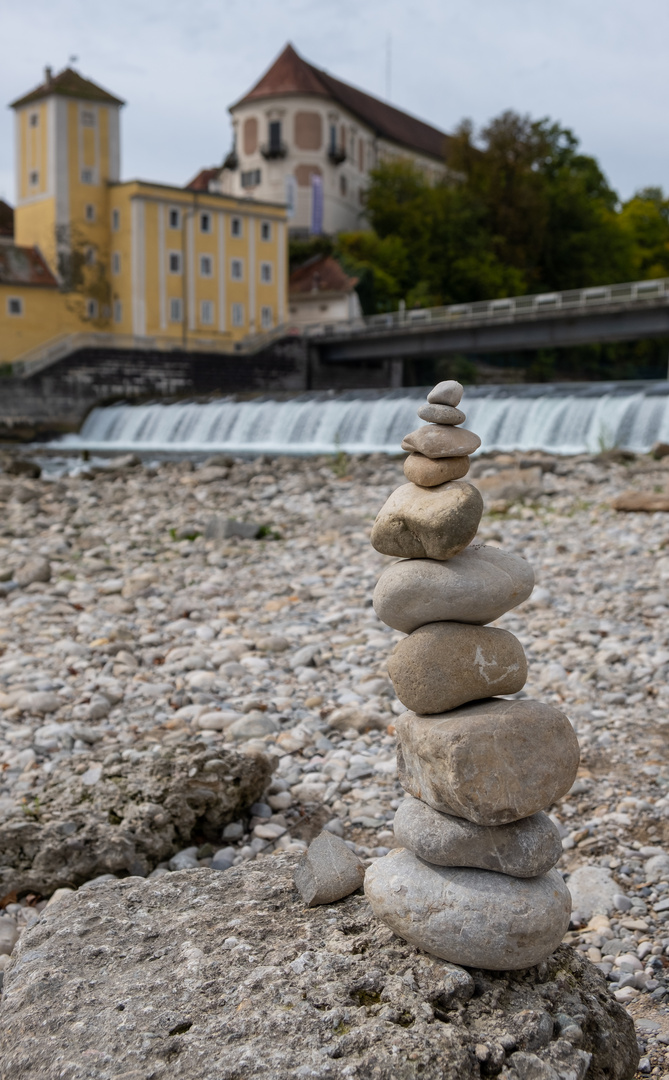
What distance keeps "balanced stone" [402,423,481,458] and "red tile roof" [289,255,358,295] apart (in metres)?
52.4

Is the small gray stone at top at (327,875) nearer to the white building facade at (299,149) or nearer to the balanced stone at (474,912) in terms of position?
the balanced stone at (474,912)

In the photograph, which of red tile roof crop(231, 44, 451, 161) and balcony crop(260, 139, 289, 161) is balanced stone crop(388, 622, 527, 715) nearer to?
balcony crop(260, 139, 289, 161)

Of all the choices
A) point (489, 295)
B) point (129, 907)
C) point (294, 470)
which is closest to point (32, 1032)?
point (129, 907)

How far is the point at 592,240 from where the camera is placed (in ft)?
205

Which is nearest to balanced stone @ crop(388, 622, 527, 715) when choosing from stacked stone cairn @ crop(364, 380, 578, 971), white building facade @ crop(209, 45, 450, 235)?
stacked stone cairn @ crop(364, 380, 578, 971)

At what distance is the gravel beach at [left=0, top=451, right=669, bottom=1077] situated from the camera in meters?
4.40

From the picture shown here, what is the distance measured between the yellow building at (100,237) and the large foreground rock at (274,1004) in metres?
47.3

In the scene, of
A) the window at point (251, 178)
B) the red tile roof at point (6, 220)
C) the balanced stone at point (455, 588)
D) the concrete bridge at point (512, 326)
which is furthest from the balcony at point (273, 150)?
the balanced stone at point (455, 588)

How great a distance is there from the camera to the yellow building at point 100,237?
4844 centimetres

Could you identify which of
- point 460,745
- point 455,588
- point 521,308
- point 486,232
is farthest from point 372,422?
point 486,232

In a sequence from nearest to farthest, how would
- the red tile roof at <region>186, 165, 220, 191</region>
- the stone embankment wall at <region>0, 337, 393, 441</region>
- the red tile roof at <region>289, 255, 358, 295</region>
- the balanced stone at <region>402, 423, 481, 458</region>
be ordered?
the balanced stone at <region>402, 423, 481, 458</region>, the stone embankment wall at <region>0, 337, 393, 441</region>, the red tile roof at <region>289, 255, 358, 295</region>, the red tile roof at <region>186, 165, 220, 191</region>

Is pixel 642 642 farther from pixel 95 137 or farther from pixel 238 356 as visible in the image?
pixel 95 137

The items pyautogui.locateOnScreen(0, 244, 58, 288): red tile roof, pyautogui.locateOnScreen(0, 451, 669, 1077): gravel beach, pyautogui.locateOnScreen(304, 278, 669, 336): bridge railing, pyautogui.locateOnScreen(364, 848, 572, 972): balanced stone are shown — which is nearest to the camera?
pyautogui.locateOnScreen(364, 848, 572, 972): balanced stone

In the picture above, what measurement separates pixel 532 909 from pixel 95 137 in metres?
53.8
